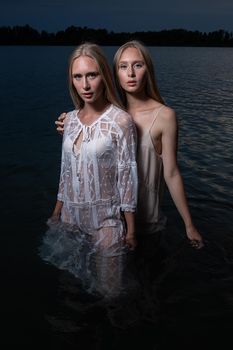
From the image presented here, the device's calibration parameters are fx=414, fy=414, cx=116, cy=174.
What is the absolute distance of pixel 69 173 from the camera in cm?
385

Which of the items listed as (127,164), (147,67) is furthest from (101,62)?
(127,164)

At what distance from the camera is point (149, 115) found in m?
3.91

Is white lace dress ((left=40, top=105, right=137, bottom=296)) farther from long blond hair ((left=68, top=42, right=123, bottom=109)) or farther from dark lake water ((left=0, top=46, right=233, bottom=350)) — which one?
dark lake water ((left=0, top=46, right=233, bottom=350))

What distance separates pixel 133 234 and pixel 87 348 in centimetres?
123

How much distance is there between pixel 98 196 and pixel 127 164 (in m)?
0.40

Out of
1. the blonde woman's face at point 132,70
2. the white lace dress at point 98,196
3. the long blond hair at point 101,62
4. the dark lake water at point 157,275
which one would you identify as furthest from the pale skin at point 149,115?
the dark lake water at point 157,275

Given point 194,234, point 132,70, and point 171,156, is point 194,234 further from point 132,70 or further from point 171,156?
point 132,70

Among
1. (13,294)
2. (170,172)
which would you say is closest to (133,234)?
(170,172)

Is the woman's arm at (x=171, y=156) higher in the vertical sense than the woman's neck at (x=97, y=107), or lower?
lower

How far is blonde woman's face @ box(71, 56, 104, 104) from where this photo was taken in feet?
11.6

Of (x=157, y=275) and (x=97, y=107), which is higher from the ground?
(x=97, y=107)

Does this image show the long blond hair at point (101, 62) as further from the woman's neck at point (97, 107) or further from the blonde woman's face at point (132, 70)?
the blonde woman's face at point (132, 70)

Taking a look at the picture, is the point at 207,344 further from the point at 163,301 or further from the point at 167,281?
the point at 167,281

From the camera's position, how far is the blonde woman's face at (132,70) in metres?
3.73
